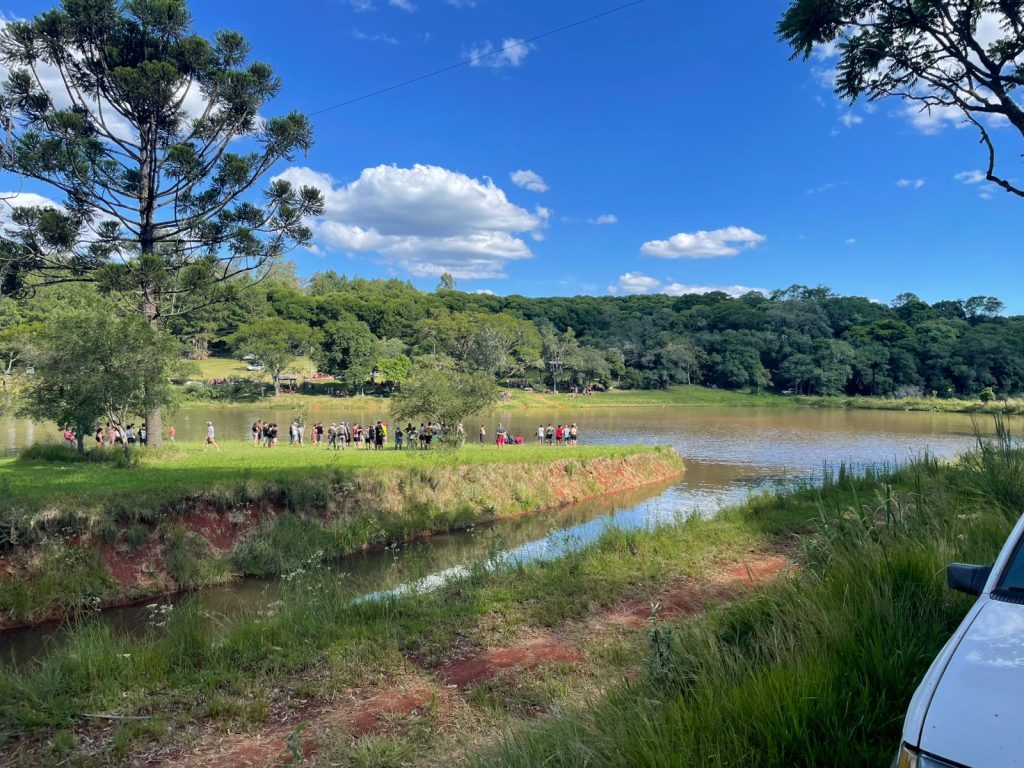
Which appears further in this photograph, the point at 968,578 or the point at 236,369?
the point at 236,369

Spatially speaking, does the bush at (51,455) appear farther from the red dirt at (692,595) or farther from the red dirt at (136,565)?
the red dirt at (692,595)

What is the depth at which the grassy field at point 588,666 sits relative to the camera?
292 cm

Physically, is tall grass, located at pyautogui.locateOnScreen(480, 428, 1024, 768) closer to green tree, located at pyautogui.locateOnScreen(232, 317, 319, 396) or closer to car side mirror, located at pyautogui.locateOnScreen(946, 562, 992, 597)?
car side mirror, located at pyautogui.locateOnScreen(946, 562, 992, 597)

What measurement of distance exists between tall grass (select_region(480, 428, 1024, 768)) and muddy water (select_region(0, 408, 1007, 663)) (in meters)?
5.57

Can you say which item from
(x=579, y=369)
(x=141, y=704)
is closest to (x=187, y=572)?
(x=141, y=704)

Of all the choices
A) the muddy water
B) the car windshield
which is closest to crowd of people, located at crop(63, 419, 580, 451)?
the muddy water

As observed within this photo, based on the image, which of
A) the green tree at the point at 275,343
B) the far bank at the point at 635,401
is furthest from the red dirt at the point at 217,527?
the green tree at the point at 275,343

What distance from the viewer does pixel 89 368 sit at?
17000mm

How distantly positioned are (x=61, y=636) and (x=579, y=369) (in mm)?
85373

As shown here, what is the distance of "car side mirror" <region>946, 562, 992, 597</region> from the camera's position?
2873 millimetres

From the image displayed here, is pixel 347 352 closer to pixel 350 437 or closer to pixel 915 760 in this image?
pixel 350 437

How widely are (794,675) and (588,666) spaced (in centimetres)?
273

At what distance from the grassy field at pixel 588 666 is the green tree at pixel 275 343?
67810 millimetres

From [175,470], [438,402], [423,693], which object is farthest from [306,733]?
[438,402]
